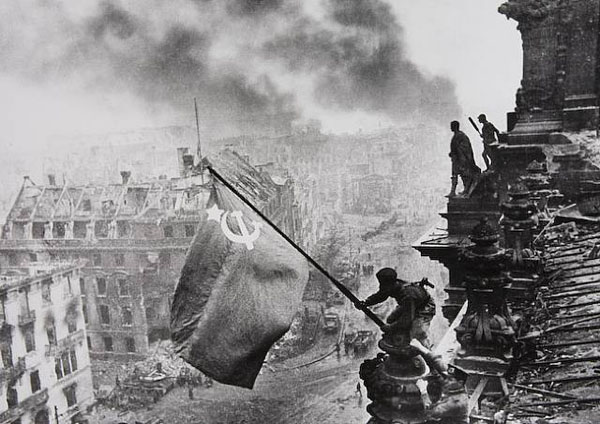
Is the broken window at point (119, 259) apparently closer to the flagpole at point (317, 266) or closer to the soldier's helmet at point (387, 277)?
the flagpole at point (317, 266)

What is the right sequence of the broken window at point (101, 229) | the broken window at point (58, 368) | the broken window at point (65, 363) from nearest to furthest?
the broken window at point (58, 368) → the broken window at point (65, 363) → the broken window at point (101, 229)

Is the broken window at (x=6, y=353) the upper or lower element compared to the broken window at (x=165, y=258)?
lower

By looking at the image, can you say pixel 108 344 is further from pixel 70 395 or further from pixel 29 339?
pixel 29 339

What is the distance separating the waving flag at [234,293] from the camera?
193 inches

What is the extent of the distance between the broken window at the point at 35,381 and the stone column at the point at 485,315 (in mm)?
23132

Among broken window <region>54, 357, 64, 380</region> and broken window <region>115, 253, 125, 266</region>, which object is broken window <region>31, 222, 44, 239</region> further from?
broken window <region>54, 357, 64, 380</region>

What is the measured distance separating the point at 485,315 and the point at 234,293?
9.05 ft

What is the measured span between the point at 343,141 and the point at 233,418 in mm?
25899

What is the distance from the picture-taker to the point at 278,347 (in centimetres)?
3017

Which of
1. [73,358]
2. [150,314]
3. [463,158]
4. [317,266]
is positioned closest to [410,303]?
[317,266]

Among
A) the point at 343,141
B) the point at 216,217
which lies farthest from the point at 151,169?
the point at 216,217

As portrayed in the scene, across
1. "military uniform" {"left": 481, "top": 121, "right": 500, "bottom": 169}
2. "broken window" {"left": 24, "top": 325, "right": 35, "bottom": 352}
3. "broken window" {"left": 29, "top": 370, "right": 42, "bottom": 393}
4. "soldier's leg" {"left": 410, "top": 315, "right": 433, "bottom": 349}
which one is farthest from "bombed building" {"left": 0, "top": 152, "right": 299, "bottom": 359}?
"soldier's leg" {"left": 410, "top": 315, "right": 433, "bottom": 349}

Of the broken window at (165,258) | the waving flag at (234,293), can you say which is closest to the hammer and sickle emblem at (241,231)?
the waving flag at (234,293)

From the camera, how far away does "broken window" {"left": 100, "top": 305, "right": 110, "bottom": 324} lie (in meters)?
30.9
